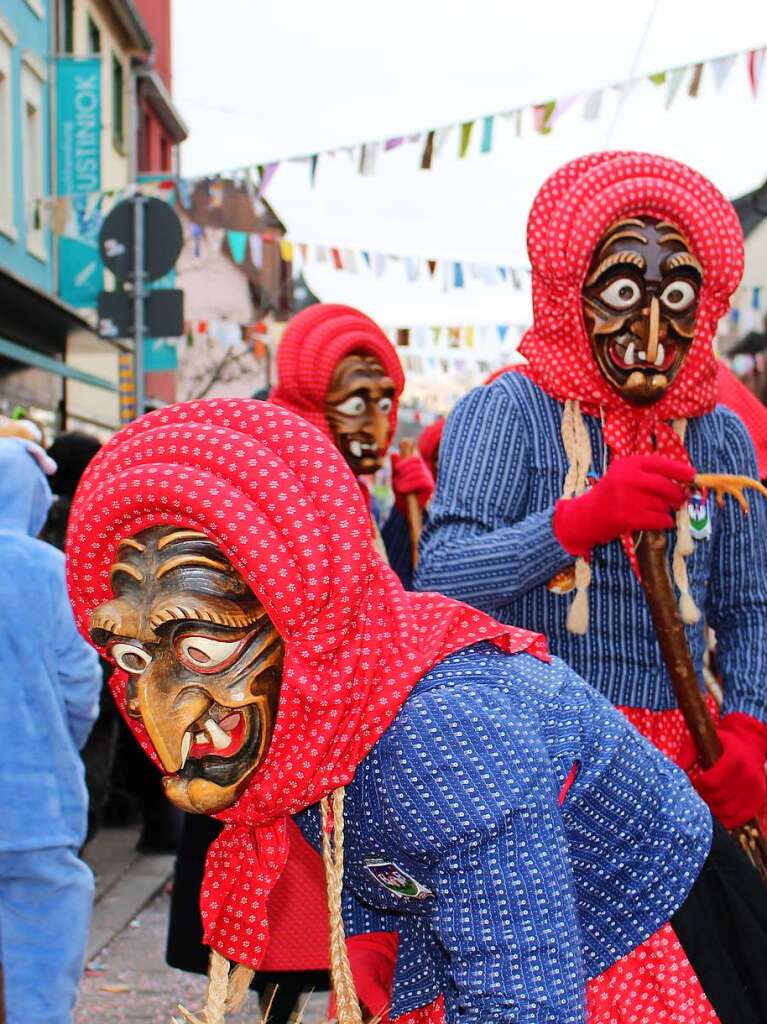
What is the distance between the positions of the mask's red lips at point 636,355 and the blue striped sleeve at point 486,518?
0.20 m

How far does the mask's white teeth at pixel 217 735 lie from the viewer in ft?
5.32

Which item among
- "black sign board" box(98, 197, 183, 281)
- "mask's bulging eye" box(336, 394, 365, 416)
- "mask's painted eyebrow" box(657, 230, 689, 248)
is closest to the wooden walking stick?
"mask's painted eyebrow" box(657, 230, 689, 248)

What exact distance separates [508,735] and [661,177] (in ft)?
5.24

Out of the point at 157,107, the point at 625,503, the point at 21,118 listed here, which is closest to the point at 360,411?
the point at 625,503

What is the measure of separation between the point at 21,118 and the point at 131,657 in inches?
576

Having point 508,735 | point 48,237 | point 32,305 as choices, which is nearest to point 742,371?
point 48,237

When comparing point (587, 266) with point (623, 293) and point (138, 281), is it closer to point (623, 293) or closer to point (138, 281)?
point (623, 293)

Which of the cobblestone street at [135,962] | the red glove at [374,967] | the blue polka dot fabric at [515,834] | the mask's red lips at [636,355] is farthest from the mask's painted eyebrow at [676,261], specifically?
the cobblestone street at [135,962]

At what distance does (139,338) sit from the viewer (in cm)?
738

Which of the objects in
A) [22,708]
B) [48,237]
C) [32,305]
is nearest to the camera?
[22,708]

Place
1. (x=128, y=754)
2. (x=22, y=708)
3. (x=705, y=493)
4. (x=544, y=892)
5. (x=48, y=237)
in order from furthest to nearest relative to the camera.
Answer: (x=48, y=237)
(x=128, y=754)
(x=22, y=708)
(x=705, y=493)
(x=544, y=892)

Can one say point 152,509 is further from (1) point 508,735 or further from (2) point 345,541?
(1) point 508,735

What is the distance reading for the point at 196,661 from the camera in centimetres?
162

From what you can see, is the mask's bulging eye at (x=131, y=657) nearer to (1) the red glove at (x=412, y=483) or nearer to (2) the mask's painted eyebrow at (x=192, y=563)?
(2) the mask's painted eyebrow at (x=192, y=563)
